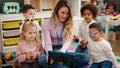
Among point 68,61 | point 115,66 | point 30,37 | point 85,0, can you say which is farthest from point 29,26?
point 85,0

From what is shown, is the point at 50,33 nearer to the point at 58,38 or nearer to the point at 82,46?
the point at 58,38

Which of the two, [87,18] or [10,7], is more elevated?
[10,7]

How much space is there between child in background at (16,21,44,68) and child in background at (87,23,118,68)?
1.56 ft

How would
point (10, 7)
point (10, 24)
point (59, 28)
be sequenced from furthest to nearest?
point (10, 7) < point (10, 24) < point (59, 28)

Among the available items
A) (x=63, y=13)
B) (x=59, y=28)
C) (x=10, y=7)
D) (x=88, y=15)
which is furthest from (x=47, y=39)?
(x=10, y=7)

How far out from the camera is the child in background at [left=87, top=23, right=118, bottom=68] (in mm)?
1841

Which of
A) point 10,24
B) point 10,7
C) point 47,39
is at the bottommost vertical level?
point 47,39

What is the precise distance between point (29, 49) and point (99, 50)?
0.61m

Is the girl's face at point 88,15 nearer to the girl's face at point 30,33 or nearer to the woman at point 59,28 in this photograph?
the woman at point 59,28

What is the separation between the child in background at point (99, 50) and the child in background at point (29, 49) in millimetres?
476

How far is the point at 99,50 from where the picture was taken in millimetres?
1875

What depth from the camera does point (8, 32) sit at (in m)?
2.85

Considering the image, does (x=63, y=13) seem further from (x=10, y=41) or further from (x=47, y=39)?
(x=10, y=41)

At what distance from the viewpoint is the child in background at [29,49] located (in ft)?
6.08
